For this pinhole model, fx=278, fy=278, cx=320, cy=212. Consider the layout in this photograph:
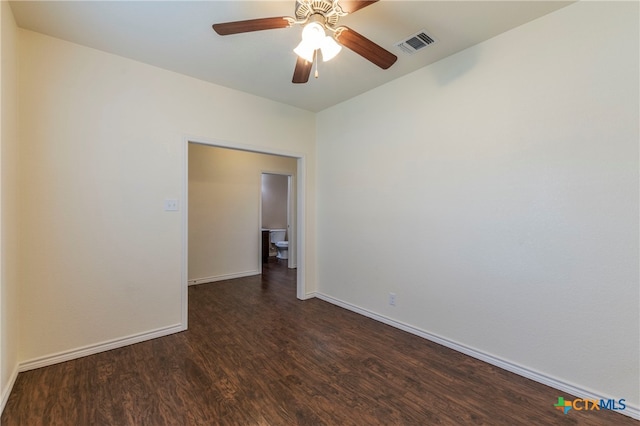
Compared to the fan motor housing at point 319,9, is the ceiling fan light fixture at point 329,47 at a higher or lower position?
lower

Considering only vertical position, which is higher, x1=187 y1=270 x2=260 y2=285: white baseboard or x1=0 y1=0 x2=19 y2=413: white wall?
x1=0 y1=0 x2=19 y2=413: white wall

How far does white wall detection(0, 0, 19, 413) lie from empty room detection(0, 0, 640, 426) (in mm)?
29

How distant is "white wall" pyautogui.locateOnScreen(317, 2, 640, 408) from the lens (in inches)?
71.2

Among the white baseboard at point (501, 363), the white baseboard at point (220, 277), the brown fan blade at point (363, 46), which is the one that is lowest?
the white baseboard at point (501, 363)

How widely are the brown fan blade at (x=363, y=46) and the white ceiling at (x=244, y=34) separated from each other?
1.13 feet

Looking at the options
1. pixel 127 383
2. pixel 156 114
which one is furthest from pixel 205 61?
pixel 127 383

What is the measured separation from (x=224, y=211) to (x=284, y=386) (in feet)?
12.0

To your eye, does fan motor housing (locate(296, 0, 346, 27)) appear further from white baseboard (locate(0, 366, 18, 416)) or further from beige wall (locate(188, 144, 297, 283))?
beige wall (locate(188, 144, 297, 283))

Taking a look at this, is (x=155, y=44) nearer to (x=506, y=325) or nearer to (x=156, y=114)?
(x=156, y=114)

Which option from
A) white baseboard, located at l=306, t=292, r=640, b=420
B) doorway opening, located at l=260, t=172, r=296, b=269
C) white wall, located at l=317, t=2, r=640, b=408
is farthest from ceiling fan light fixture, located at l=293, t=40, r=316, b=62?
doorway opening, located at l=260, t=172, r=296, b=269

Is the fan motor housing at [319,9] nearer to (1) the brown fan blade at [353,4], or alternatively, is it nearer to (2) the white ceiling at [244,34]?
(1) the brown fan blade at [353,4]

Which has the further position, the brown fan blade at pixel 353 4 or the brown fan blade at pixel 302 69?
the brown fan blade at pixel 302 69

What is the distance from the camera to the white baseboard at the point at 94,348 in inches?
87.8

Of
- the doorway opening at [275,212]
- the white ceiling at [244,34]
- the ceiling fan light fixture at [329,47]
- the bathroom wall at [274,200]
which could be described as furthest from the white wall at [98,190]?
the bathroom wall at [274,200]
